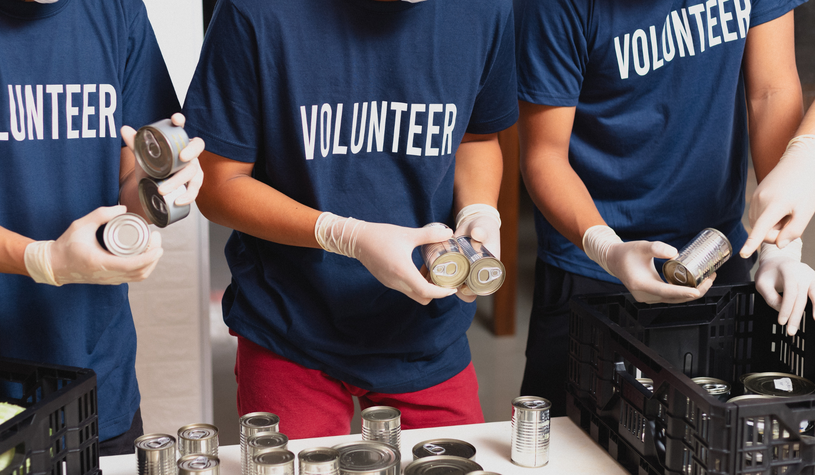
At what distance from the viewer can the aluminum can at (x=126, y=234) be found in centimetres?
121

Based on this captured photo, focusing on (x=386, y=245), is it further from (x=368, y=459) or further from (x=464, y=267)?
(x=368, y=459)

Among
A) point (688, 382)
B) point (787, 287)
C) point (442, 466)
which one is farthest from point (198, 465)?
point (787, 287)

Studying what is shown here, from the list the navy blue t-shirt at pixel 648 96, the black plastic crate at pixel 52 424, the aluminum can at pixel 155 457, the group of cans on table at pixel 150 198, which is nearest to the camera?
the black plastic crate at pixel 52 424

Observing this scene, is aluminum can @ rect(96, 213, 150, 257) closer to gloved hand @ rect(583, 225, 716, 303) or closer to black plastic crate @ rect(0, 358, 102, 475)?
black plastic crate @ rect(0, 358, 102, 475)

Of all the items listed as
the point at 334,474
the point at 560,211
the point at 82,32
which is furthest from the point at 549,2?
the point at 334,474

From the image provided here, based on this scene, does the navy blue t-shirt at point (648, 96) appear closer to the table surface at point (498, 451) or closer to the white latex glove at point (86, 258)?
the table surface at point (498, 451)

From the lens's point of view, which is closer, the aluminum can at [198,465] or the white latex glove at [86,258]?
the aluminum can at [198,465]

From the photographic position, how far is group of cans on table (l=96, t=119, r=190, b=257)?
1.17 m

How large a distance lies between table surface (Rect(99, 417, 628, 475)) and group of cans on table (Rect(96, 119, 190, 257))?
0.37 m

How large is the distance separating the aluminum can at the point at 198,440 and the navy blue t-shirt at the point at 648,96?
41.6 inches

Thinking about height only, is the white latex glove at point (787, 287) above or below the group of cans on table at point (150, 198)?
below

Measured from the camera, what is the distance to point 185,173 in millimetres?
1251

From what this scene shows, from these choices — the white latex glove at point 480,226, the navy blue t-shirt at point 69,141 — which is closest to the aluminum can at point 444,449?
the white latex glove at point 480,226

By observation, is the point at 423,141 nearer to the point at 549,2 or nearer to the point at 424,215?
the point at 424,215
